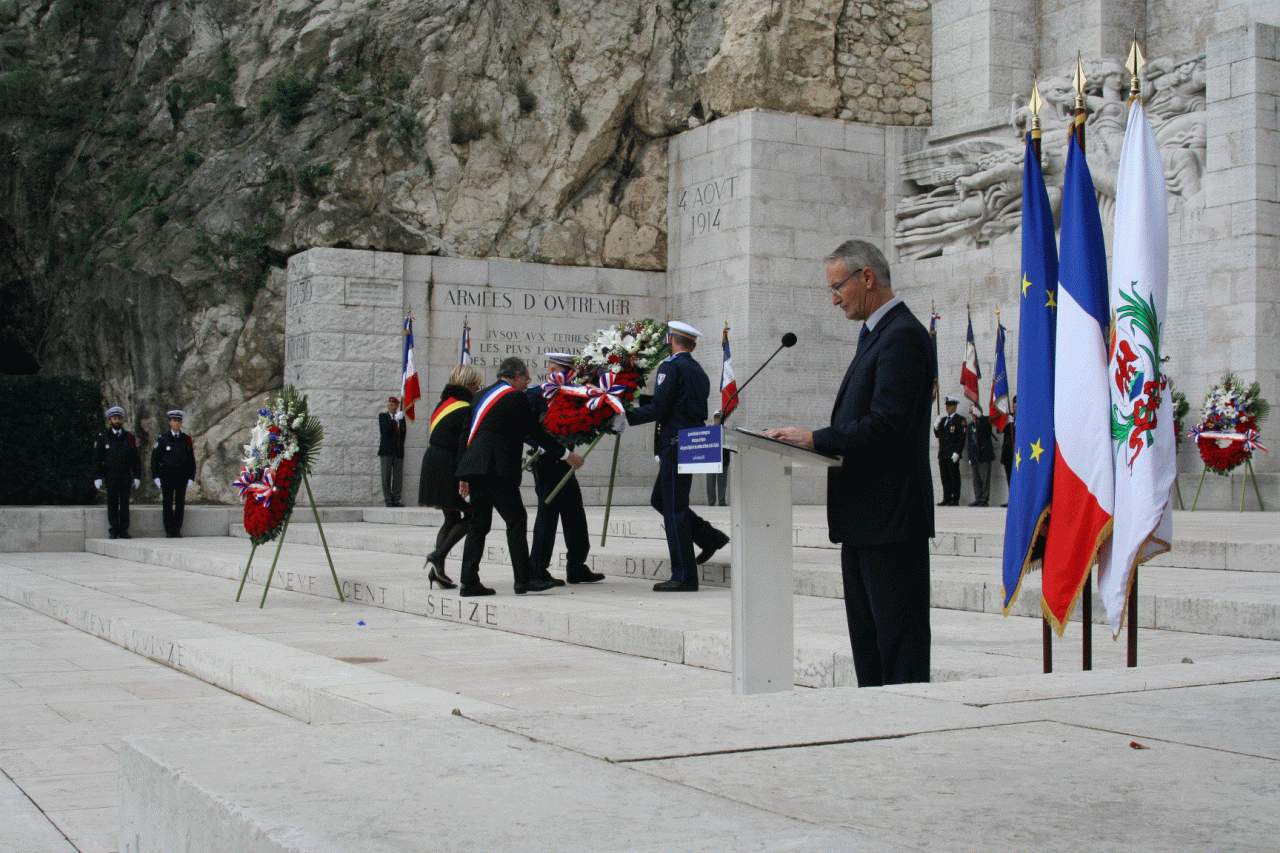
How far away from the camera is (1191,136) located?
1619 centimetres

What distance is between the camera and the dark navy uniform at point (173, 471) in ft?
55.3

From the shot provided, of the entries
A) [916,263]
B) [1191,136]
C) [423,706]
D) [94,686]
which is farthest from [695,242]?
[423,706]

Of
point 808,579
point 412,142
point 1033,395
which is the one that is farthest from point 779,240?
point 1033,395

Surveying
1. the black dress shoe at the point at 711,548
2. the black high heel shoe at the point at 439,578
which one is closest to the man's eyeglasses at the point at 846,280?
the black dress shoe at the point at 711,548

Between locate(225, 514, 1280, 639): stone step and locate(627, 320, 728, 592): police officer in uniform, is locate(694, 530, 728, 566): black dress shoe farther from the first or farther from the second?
locate(627, 320, 728, 592): police officer in uniform

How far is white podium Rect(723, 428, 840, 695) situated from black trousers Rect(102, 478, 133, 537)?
45.7ft

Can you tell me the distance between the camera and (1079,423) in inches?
180

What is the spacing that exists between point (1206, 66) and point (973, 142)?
3.48m

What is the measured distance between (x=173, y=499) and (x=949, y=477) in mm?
10301

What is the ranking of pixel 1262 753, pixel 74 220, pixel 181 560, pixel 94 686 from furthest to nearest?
1. pixel 74 220
2. pixel 181 560
3. pixel 94 686
4. pixel 1262 753

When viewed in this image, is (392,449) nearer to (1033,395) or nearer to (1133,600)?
(1033,395)

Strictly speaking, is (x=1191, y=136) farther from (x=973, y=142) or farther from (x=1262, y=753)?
(x=1262, y=753)

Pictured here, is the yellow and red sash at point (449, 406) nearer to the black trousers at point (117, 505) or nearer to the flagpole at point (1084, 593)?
the flagpole at point (1084, 593)

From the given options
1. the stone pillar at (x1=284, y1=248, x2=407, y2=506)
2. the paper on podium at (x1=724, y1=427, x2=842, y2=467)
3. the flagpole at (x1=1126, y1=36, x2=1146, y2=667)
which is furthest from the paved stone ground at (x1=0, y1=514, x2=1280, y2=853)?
the stone pillar at (x1=284, y1=248, x2=407, y2=506)
